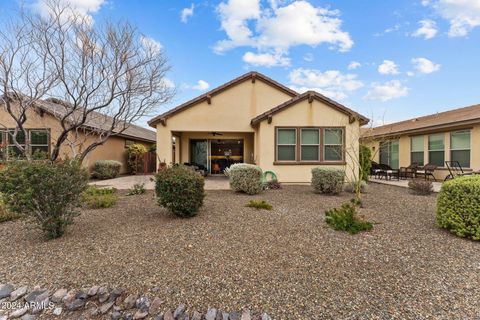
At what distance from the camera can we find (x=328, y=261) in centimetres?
363

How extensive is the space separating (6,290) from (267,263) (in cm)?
368

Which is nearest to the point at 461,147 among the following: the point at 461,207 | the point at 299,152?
the point at 299,152

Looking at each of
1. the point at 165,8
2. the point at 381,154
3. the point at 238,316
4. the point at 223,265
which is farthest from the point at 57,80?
the point at 381,154

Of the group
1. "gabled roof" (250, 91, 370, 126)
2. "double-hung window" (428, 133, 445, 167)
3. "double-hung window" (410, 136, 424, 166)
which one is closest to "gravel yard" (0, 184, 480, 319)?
"gabled roof" (250, 91, 370, 126)

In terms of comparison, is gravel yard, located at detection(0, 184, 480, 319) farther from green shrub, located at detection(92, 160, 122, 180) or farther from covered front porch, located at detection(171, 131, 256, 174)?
covered front porch, located at detection(171, 131, 256, 174)

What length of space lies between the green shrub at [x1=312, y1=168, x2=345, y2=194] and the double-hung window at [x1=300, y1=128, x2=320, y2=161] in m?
2.40

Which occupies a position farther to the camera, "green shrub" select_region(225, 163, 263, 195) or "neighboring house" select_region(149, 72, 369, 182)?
"neighboring house" select_region(149, 72, 369, 182)

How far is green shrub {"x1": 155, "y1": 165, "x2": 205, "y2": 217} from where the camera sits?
5484 mm

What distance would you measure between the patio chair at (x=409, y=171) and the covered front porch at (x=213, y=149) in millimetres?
9667

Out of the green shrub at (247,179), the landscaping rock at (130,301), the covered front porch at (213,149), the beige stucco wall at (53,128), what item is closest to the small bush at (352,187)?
the green shrub at (247,179)

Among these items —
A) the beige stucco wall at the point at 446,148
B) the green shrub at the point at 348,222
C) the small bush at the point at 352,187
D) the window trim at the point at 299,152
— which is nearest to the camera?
the green shrub at the point at 348,222

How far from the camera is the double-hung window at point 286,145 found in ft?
37.4

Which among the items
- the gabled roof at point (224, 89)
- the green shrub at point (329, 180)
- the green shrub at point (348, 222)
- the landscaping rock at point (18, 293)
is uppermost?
the gabled roof at point (224, 89)

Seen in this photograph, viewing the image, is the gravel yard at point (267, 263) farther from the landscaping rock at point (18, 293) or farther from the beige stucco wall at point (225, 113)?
the beige stucco wall at point (225, 113)
